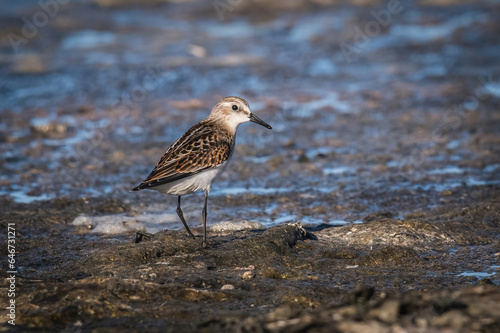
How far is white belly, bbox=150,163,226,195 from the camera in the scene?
7.11 metres

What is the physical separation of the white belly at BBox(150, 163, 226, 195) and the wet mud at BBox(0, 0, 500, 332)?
0.47 meters

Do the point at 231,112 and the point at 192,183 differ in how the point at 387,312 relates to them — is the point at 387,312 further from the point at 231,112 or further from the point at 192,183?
the point at 231,112

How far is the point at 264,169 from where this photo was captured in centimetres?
1040

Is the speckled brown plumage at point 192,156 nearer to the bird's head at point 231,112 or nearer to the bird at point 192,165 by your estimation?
the bird at point 192,165

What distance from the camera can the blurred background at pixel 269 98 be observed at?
9.57m

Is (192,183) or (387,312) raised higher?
(192,183)

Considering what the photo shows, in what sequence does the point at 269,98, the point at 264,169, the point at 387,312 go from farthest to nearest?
the point at 269,98, the point at 264,169, the point at 387,312

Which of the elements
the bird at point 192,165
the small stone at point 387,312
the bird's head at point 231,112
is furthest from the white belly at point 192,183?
the small stone at point 387,312

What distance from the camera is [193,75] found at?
51.3 ft

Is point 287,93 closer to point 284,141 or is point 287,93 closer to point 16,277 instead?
point 284,141

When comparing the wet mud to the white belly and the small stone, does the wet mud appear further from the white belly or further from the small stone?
the white belly

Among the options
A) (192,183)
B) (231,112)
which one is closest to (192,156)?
(192,183)

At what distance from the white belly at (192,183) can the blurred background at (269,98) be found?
128 cm

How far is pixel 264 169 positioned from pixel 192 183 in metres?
3.32
